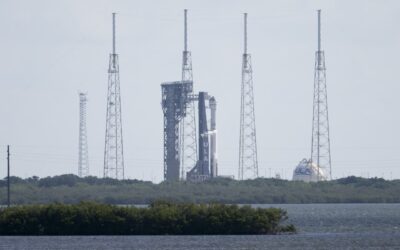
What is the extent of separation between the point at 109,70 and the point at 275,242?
50161 millimetres

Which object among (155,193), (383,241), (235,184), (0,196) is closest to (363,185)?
(235,184)

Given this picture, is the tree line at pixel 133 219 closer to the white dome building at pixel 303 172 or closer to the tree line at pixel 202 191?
the tree line at pixel 202 191

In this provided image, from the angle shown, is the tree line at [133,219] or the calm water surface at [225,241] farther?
the tree line at [133,219]

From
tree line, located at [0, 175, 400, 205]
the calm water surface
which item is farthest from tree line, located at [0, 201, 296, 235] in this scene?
tree line, located at [0, 175, 400, 205]

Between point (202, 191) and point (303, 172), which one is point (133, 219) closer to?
point (202, 191)

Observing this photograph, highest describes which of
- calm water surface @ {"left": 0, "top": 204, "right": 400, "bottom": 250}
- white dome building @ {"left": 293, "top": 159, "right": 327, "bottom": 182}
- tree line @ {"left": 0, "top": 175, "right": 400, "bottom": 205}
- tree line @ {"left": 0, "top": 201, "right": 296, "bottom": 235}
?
→ white dome building @ {"left": 293, "top": 159, "right": 327, "bottom": 182}

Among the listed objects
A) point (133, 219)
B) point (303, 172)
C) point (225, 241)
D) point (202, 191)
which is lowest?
point (225, 241)

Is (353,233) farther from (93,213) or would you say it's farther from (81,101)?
(81,101)

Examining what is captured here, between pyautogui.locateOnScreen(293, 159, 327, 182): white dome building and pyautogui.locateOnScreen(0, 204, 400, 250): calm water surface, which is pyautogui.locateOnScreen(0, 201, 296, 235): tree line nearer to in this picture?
pyautogui.locateOnScreen(0, 204, 400, 250): calm water surface

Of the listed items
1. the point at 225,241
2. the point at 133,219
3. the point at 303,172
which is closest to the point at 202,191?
the point at 303,172

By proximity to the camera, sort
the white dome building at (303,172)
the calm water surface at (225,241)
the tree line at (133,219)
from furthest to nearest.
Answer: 1. the white dome building at (303,172)
2. the tree line at (133,219)
3. the calm water surface at (225,241)

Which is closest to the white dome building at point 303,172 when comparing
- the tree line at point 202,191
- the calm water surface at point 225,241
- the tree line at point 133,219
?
the tree line at point 202,191

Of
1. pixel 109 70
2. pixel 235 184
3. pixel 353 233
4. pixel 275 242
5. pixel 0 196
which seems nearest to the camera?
pixel 275 242

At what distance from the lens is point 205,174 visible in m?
134
